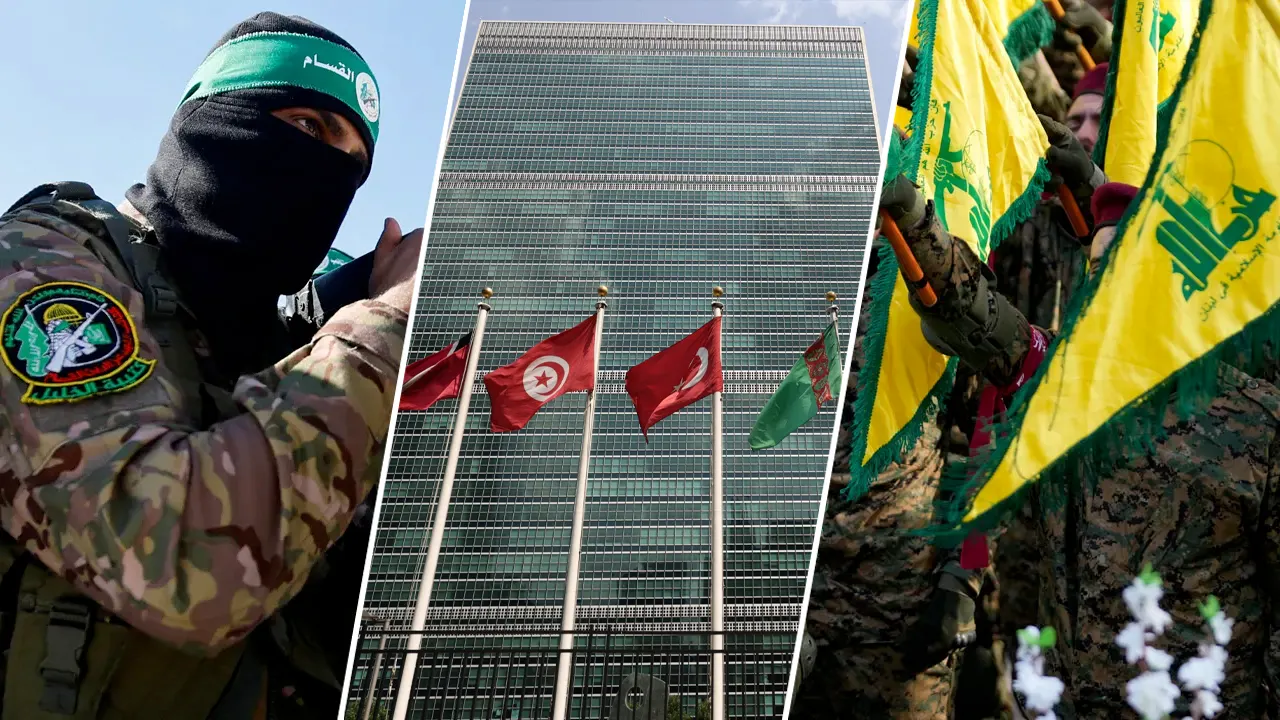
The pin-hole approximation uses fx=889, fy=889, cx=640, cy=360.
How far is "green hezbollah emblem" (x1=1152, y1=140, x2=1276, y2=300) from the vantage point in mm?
1801

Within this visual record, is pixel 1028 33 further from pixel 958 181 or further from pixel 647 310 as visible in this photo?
pixel 647 310

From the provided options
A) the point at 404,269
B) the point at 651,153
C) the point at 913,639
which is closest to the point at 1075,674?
the point at 913,639

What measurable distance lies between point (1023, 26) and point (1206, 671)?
7.70 ft

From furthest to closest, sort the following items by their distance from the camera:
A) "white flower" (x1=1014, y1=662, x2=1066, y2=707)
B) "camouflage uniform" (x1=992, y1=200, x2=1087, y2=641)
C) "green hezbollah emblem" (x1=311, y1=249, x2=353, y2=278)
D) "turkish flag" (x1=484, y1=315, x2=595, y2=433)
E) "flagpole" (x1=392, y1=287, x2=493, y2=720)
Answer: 1. "turkish flag" (x1=484, y1=315, x2=595, y2=433)
2. "camouflage uniform" (x1=992, y1=200, x2=1087, y2=641)
3. "white flower" (x1=1014, y1=662, x2=1066, y2=707)
4. "flagpole" (x1=392, y1=287, x2=493, y2=720)
5. "green hezbollah emblem" (x1=311, y1=249, x2=353, y2=278)

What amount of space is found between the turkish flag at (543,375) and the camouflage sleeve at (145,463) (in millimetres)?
6677

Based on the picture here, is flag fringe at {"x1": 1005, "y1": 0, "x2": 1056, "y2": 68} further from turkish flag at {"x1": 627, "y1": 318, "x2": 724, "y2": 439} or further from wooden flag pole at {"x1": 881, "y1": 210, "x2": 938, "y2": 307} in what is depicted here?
turkish flag at {"x1": 627, "y1": 318, "x2": 724, "y2": 439}

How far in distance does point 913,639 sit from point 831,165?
32.0 metres

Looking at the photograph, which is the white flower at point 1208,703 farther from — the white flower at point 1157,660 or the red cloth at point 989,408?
the red cloth at point 989,408

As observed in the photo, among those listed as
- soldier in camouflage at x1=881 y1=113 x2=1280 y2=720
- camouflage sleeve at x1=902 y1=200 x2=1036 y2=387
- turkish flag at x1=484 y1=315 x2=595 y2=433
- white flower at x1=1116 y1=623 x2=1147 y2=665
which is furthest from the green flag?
white flower at x1=1116 y1=623 x2=1147 y2=665

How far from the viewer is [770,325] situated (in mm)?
41719

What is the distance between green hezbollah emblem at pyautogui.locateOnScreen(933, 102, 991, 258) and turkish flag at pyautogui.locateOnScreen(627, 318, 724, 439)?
582 cm

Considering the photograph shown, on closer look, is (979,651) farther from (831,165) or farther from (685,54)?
(685,54)

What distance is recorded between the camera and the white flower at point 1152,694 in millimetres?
2215

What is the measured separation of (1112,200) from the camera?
2299 millimetres
